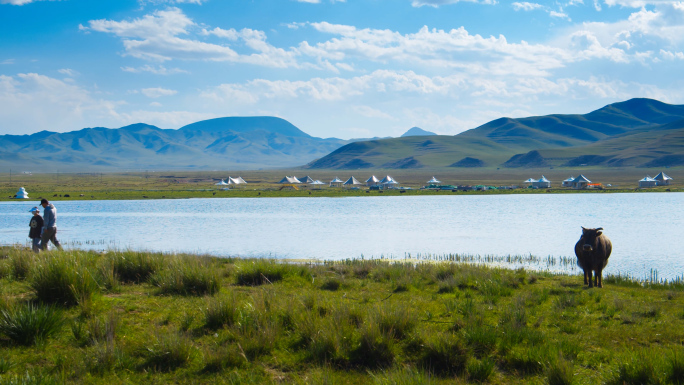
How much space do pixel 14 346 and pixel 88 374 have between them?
1446 millimetres

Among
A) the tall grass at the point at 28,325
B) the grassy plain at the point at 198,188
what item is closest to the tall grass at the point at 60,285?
the tall grass at the point at 28,325

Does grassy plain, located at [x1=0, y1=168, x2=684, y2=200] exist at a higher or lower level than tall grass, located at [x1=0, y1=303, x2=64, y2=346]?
higher

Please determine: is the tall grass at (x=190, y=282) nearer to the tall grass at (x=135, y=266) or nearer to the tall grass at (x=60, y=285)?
Result: the tall grass at (x=135, y=266)

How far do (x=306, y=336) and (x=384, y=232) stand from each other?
83.9 feet

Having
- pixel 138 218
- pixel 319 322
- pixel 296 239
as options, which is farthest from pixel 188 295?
pixel 138 218

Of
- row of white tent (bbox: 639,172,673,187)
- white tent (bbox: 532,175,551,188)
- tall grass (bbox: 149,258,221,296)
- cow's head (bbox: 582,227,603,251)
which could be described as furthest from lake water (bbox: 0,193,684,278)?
row of white tent (bbox: 639,172,673,187)

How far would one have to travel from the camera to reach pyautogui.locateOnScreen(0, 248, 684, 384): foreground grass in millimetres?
6395

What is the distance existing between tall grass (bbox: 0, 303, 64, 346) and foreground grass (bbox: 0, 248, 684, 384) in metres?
0.02

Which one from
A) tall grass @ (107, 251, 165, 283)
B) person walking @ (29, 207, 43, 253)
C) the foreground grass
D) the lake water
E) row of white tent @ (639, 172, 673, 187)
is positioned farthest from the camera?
row of white tent @ (639, 172, 673, 187)

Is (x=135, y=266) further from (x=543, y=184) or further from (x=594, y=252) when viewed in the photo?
(x=543, y=184)

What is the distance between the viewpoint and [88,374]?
618 cm

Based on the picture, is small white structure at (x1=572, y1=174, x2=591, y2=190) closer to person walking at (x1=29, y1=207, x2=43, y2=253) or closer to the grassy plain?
the grassy plain

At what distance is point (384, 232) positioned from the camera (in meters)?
32.8

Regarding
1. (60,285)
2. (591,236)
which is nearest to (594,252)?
(591,236)
